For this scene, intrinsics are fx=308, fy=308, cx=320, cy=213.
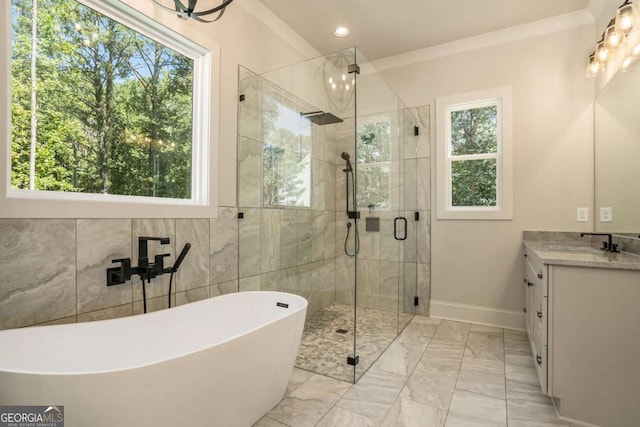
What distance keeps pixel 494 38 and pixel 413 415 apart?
3422mm

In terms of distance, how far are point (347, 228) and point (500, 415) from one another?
153 centimetres

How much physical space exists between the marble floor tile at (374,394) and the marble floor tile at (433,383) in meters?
0.08

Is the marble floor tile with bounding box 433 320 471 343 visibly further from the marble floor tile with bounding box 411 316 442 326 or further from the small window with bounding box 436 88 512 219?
the small window with bounding box 436 88 512 219

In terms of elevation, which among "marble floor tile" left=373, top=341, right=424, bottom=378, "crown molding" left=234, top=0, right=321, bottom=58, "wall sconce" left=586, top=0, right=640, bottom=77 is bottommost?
"marble floor tile" left=373, top=341, right=424, bottom=378

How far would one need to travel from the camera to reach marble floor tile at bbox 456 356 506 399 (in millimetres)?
1952

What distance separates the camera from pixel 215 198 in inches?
89.7

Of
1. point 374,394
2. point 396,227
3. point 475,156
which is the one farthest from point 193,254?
point 475,156

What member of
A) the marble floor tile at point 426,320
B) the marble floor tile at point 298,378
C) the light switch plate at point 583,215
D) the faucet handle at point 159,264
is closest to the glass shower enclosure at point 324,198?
the marble floor tile at point 298,378

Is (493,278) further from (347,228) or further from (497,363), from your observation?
(347,228)

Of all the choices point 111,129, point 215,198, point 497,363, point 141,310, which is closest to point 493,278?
point 497,363

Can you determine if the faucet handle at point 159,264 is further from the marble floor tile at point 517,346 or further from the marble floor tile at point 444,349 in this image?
the marble floor tile at point 517,346

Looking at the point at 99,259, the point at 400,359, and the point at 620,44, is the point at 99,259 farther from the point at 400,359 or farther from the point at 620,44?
the point at 620,44

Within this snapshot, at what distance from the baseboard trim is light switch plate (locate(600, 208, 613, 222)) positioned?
1.10 meters

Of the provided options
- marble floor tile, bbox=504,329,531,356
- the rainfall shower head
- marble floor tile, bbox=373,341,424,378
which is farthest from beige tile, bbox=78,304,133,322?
marble floor tile, bbox=504,329,531,356
